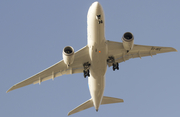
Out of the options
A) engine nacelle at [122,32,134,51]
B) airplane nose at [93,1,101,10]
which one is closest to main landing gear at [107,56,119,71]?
engine nacelle at [122,32,134,51]

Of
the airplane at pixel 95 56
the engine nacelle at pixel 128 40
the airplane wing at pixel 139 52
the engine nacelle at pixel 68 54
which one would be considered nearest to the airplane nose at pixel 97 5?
the airplane at pixel 95 56

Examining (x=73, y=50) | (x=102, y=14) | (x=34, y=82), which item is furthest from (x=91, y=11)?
(x=34, y=82)

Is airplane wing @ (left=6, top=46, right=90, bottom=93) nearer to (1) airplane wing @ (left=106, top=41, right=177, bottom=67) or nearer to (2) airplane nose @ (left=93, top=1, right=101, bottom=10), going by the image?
(1) airplane wing @ (left=106, top=41, right=177, bottom=67)

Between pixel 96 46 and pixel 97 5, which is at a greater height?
pixel 97 5

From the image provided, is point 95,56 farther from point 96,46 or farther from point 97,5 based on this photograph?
point 97,5

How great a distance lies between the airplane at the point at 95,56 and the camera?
2441cm

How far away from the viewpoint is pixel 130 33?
84.8 feet

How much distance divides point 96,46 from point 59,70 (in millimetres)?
5991

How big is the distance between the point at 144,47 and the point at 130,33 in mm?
3748

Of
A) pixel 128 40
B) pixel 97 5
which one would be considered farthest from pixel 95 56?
pixel 97 5

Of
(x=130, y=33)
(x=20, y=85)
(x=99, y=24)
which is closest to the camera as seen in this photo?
(x=99, y=24)

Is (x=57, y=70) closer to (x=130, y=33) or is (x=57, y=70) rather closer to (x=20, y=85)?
(x=20, y=85)

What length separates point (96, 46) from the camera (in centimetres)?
2491

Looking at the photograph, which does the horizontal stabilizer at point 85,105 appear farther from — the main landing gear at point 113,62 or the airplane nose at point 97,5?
the airplane nose at point 97,5
